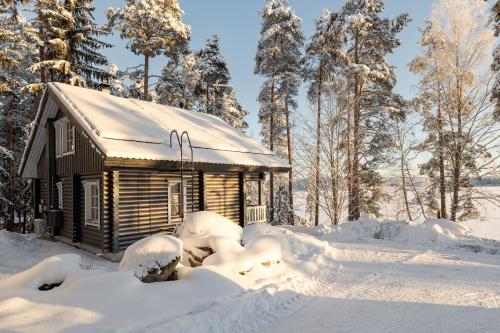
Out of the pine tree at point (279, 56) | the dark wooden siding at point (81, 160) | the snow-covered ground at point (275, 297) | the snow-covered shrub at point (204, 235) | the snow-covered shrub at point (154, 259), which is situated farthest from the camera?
the pine tree at point (279, 56)

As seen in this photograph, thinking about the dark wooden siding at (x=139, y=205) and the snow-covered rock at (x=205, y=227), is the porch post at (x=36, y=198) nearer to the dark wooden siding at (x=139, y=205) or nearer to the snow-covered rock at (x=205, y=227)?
the dark wooden siding at (x=139, y=205)

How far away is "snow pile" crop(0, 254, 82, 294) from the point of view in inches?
245

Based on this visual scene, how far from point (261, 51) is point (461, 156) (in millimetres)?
15893

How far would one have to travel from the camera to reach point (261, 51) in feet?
81.9

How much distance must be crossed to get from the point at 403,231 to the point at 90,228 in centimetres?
1330

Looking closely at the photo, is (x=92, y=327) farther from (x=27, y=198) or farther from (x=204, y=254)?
(x=27, y=198)

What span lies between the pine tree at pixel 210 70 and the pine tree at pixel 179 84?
0.58 m

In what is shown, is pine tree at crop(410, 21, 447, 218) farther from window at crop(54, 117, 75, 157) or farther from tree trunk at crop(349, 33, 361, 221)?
window at crop(54, 117, 75, 157)

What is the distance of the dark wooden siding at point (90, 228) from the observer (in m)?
11.3

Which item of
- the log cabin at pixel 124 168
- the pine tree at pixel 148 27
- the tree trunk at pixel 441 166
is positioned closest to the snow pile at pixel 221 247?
the log cabin at pixel 124 168

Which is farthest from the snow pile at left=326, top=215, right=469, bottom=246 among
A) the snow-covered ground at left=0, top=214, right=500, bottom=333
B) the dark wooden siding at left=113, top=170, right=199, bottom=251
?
the dark wooden siding at left=113, top=170, right=199, bottom=251

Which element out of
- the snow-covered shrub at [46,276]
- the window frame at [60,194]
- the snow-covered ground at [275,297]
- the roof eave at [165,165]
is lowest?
the snow-covered ground at [275,297]

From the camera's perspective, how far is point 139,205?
1191 centimetres

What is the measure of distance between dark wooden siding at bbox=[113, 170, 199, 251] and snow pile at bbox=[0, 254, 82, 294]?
4.34 m
